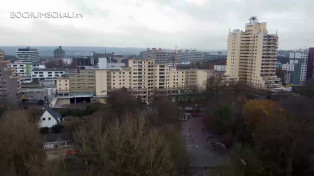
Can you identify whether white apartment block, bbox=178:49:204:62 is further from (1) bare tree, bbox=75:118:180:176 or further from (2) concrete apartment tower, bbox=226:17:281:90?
(1) bare tree, bbox=75:118:180:176

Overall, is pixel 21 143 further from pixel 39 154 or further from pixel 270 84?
pixel 270 84

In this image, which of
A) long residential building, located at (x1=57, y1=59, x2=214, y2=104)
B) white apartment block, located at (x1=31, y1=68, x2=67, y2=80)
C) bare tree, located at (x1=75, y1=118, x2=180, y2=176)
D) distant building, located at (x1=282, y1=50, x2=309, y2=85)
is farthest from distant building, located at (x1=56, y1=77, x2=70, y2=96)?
distant building, located at (x1=282, y1=50, x2=309, y2=85)

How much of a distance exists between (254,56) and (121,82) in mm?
8659

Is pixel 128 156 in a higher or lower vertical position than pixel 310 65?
lower

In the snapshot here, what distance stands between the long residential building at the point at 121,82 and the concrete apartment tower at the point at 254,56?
3.68 meters

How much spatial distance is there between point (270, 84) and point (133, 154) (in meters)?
Result: 13.6

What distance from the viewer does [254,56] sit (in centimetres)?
1709

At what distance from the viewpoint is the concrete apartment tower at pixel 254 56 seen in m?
16.5

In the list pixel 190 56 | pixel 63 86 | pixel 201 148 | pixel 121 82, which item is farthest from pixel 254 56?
pixel 190 56

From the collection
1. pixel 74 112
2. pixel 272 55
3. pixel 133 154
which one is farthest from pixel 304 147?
pixel 272 55

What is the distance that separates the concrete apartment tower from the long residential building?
368cm

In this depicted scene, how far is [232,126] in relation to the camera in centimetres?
892

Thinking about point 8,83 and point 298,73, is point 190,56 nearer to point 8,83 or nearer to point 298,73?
point 298,73

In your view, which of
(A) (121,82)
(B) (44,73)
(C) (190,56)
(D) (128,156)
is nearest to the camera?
(D) (128,156)
